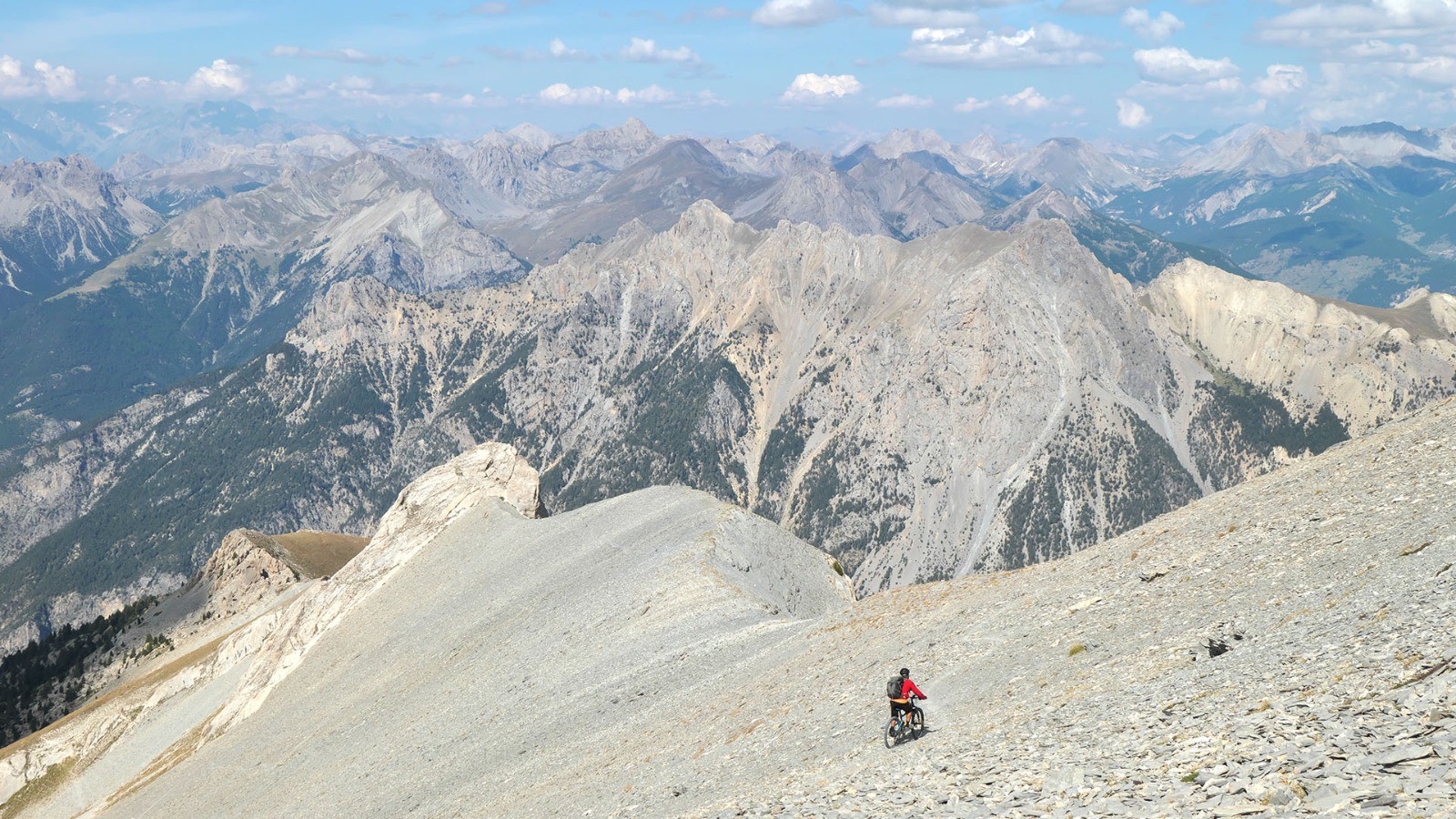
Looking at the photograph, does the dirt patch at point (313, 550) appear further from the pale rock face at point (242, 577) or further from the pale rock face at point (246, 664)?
the pale rock face at point (246, 664)

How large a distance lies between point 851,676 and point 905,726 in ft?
37.6

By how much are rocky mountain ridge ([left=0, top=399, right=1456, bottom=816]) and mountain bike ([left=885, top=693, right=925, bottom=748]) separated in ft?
2.25

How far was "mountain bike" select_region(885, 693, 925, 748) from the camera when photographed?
36.3m

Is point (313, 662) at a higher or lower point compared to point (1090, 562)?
lower

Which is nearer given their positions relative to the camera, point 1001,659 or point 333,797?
point 1001,659

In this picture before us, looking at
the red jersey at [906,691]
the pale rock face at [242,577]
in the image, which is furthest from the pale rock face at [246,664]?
the red jersey at [906,691]

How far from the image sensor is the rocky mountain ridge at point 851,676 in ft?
83.1

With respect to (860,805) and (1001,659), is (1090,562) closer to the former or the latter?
(1001,659)

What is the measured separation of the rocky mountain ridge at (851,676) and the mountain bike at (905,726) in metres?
0.69

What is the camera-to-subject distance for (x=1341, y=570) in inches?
1423

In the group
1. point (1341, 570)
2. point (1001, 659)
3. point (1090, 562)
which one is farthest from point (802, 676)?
point (1341, 570)

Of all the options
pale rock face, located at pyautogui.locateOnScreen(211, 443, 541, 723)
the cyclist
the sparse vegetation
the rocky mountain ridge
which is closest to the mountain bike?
the cyclist

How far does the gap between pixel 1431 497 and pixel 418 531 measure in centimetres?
10264

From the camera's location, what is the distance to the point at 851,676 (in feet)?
156
